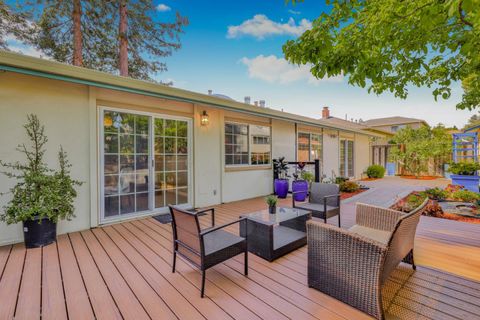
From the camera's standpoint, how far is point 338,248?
6.53ft

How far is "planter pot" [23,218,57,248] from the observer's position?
10.4ft

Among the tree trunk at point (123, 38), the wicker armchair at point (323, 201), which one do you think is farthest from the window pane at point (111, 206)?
the tree trunk at point (123, 38)

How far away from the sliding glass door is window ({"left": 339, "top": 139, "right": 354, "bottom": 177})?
8.05 meters

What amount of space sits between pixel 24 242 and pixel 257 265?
350 cm

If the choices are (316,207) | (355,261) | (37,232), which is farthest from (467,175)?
(37,232)

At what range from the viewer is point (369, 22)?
2926mm

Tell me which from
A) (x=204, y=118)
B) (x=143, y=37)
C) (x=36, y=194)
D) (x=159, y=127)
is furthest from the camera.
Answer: (x=143, y=37)

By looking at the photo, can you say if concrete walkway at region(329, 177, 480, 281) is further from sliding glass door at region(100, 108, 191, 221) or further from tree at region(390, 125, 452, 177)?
tree at region(390, 125, 452, 177)

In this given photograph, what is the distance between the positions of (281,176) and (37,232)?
6.09 metres

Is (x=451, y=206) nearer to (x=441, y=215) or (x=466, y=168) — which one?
(x=441, y=215)

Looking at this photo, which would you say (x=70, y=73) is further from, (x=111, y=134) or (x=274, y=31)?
(x=274, y=31)

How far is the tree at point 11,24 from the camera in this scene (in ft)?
22.8

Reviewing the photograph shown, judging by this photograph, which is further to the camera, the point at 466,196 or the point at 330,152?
the point at 330,152

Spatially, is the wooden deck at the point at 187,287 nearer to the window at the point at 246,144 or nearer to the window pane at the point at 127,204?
the window pane at the point at 127,204
